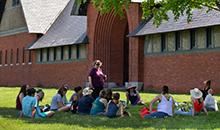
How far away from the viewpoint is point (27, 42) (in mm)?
47156

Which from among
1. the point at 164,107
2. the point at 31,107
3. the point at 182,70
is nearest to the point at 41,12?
the point at 182,70

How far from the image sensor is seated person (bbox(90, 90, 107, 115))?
1530 centimetres

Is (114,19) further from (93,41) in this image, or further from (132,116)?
(132,116)

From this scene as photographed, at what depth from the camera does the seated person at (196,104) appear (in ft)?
50.1

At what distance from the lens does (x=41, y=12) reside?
159 ft

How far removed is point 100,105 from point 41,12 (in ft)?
112

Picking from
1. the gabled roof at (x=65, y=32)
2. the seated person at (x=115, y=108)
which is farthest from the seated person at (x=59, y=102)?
the gabled roof at (x=65, y=32)

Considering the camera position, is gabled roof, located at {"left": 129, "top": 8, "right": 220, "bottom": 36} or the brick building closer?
gabled roof, located at {"left": 129, "top": 8, "right": 220, "bottom": 36}

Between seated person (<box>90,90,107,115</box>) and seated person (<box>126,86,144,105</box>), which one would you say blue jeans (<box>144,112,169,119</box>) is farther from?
seated person (<box>126,86,144,105</box>)

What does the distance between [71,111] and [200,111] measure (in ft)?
14.1

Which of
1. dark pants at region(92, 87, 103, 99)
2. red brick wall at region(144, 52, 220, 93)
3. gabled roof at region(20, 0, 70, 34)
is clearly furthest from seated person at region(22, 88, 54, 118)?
gabled roof at region(20, 0, 70, 34)

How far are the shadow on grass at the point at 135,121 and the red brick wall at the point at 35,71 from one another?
2387cm

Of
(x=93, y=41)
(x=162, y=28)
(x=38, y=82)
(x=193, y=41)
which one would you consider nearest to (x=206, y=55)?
(x=193, y=41)

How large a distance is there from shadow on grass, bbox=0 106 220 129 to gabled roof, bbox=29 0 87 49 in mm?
23770
